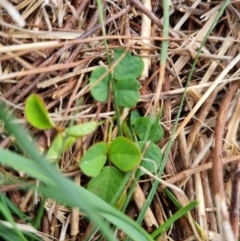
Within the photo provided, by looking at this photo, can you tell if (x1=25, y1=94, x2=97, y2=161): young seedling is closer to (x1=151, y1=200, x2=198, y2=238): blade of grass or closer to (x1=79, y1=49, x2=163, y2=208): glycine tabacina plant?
(x1=79, y1=49, x2=163, y2=208): glycine tabacina plant

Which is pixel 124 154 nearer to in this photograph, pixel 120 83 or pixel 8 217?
pixel 120 83

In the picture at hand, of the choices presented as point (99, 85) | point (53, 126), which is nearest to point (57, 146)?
point (53, 126)

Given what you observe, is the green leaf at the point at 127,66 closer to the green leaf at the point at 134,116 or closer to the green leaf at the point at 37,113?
the green leaf at the point at 134,116

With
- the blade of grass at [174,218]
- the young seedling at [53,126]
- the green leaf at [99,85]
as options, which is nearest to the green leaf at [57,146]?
the young seedling at [53,126]

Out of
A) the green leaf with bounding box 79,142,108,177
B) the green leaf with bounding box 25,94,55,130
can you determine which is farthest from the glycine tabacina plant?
the green leaf with bounding box 25,94,55,130

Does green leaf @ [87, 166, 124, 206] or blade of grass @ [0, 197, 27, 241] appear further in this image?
green leaf @ [87, 166, 124, 206]
